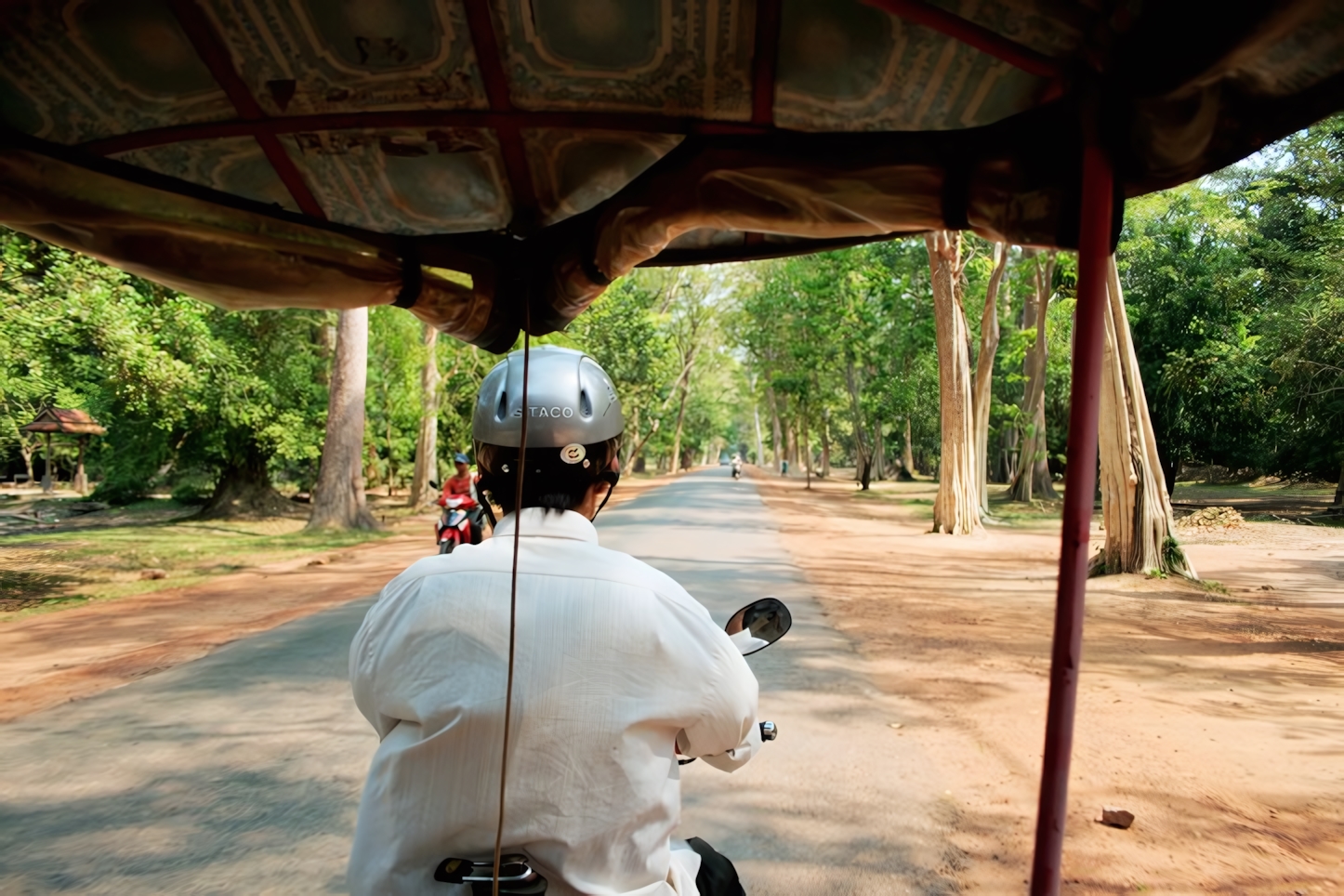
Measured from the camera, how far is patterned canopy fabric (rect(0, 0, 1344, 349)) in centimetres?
157

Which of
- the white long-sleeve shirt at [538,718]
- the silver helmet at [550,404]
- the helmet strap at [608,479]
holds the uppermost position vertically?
the silver helmet at [550,404]

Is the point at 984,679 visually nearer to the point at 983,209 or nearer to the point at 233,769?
the point at 233,769

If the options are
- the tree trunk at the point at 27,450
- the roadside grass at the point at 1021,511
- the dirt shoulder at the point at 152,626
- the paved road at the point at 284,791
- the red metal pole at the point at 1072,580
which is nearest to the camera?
the red metal pole at the point at 1072,580

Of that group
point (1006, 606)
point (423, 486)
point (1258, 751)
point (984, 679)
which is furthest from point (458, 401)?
point (1258, 751)

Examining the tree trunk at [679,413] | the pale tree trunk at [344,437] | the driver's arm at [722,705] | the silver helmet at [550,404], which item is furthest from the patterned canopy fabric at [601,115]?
the tree trunk at [679,413]

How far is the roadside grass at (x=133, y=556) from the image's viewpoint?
1109 centimetres

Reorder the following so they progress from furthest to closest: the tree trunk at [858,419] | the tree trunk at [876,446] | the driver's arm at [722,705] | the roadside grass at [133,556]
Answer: the tree trunk at [876,446] → the tree trunk at [858,419] → the roadside grass at [133,556] → the driver's arm at [722,705]

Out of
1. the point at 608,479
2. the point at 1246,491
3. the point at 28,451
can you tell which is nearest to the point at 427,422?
the point at 608,479

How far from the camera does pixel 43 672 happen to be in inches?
271

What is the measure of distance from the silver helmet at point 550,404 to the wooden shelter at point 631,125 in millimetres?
647

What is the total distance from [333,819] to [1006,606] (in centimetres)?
826

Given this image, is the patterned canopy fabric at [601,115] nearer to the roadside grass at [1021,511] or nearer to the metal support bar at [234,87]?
the metal support bar at [234,87]

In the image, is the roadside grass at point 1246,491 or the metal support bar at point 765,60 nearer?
the metal support bar at point 765,60

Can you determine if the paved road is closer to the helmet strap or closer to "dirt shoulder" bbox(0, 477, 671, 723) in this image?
"dirt shoulder" bbox(0, 477, 671, 723)
